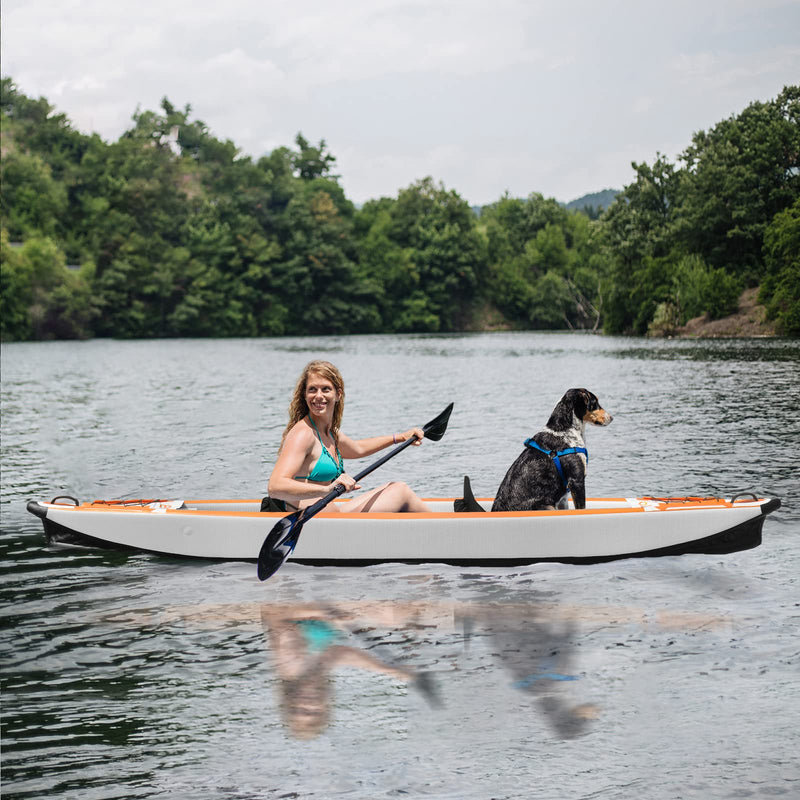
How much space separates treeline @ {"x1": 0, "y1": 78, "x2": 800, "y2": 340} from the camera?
217 feet

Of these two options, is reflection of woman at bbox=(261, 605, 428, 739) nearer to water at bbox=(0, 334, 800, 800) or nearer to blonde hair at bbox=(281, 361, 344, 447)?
water at bbox=(0, 334, 800, 800)

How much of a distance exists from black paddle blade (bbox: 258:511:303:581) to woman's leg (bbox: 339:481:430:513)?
1.70 ft

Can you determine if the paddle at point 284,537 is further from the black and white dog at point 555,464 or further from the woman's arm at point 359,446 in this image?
the black and white dog at point 555,464

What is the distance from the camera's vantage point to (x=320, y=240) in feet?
348

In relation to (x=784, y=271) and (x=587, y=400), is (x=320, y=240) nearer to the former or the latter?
(x=784, y=271)

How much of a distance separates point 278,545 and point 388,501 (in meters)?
0.96

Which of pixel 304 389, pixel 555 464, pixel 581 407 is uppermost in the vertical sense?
pixel 304 389

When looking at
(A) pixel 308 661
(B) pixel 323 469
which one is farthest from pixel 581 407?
(A) pixel 308 661

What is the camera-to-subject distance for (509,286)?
4387 inches

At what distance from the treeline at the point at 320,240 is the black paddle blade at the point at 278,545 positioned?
5780 cm

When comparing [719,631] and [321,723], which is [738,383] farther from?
[321,723]

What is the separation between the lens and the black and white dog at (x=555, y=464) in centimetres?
830

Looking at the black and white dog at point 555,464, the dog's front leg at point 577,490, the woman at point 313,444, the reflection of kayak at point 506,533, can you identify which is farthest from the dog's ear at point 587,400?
the woman at point 313,444

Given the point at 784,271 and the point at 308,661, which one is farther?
the point at 784,271
